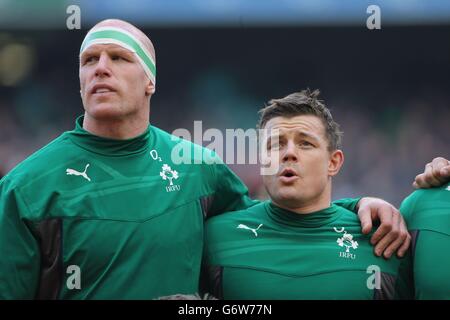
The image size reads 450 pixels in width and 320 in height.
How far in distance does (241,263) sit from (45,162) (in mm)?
892

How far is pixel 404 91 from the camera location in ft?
21.9

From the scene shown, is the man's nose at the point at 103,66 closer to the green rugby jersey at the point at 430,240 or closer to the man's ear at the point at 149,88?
the man's ear at the point at 149,88

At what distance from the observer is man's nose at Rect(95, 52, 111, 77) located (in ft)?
9.84

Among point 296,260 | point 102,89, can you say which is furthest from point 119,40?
point 296,260

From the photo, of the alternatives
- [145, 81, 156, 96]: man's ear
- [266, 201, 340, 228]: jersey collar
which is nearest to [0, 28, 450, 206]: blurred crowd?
[145, 81, 156, 96]: man's ear

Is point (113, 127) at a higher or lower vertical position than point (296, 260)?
higher

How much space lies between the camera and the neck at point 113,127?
9.97ft

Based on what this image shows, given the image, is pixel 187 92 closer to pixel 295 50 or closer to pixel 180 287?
pixel 295 50

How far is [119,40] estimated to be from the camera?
3068mm

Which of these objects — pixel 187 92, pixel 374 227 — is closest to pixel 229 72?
pixel 187 92

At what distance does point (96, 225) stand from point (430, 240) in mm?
1337

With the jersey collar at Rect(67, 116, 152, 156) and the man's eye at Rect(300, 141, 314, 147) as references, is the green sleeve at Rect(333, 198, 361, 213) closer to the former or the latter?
the man's eye at Rect(300, 141, 314, 147)

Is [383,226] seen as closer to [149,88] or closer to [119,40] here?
[149,88]

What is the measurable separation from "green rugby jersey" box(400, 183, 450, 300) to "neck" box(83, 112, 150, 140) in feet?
4.01
